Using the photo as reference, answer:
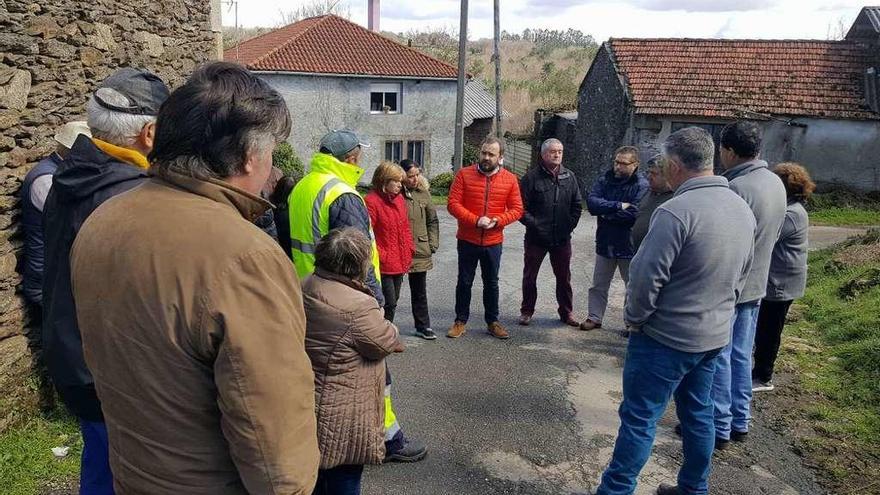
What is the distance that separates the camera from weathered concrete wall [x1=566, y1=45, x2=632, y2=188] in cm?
2106

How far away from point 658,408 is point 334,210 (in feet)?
6.66

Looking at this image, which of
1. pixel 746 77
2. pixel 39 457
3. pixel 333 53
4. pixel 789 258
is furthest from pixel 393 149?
pixel 39 457

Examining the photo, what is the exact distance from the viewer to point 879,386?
5188mm

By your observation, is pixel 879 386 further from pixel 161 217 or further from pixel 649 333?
pixel 161 217

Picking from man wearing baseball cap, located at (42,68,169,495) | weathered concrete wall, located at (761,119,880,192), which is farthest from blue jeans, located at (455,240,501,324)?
weathered concrete wall, located at (761,119,880,192)

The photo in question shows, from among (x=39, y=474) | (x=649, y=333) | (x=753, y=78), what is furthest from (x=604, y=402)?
(x=753, y=78)

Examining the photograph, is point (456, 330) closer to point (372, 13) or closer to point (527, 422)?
point (527, 422)

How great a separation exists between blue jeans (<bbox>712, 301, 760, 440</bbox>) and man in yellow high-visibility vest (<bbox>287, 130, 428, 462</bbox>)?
1942 mm

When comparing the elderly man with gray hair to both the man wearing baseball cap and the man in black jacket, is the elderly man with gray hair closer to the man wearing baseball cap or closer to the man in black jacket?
the man wearing baseball cap

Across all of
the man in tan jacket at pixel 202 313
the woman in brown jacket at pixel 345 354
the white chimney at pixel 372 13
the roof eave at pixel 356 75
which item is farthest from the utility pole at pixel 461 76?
the white chimney at pixel 372 13

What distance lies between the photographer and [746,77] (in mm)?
20109

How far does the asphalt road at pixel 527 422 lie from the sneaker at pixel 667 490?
7 centimetres

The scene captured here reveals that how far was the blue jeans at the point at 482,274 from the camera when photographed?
619 cm

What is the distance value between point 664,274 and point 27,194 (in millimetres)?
3584
